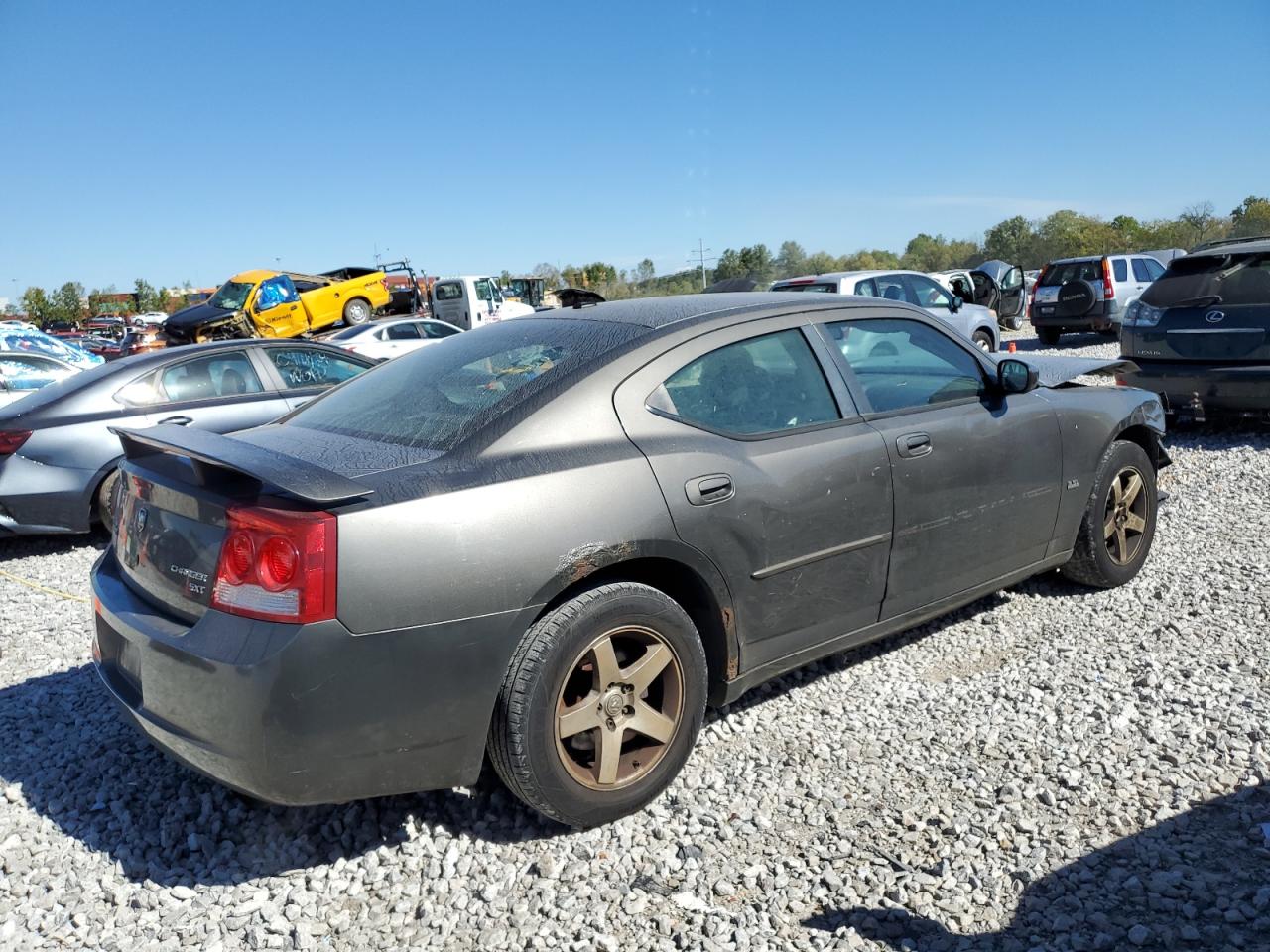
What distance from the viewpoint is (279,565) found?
237 centimetres

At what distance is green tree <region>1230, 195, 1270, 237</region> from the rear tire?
119ft

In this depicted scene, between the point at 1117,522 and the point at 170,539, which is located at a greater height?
the point at 170,539

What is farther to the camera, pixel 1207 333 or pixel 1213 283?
pixel 1213 283

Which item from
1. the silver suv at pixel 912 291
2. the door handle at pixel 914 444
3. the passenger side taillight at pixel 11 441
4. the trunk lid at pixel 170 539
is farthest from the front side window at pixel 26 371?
the door handle at pixel 914 444

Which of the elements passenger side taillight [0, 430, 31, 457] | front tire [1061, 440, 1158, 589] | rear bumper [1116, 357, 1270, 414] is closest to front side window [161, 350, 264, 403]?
passenger side taillight [0, 430, 31, 457]

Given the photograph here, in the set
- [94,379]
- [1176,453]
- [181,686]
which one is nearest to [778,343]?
[181,686]

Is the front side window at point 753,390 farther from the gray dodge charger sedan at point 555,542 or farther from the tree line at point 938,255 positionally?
the tree line at point 938,255

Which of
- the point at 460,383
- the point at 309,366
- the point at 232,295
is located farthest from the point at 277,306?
the point at 460,383

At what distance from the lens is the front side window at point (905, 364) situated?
3.66m

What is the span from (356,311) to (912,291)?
627 inches

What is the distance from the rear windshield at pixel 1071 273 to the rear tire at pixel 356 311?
16196mm

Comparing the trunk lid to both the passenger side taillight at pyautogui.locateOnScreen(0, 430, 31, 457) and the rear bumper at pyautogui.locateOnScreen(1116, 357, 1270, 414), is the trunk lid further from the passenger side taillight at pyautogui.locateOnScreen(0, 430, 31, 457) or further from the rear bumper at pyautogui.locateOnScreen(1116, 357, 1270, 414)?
the rear bumper at pyautogui.locateOnScreen(1116, 357, 1270, 414)

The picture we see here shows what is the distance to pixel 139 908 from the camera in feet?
8.40

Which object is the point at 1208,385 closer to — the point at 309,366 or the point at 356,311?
the point at 309,366
